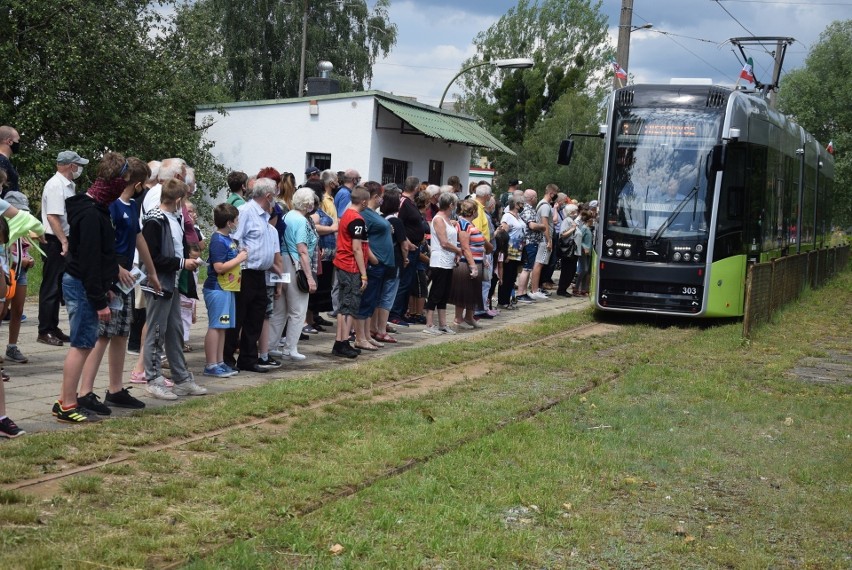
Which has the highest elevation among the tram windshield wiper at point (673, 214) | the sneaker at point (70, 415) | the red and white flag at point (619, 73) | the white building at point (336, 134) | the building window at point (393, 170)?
the red and white flag at point (619, 73)

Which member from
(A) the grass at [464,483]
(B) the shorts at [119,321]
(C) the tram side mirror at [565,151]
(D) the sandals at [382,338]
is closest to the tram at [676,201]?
Answer: (C) the tram side mirror at [565,151]

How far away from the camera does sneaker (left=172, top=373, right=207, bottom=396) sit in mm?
8922

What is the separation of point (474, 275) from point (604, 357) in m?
2.52

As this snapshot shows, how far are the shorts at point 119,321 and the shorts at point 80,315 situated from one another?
8.8 inches

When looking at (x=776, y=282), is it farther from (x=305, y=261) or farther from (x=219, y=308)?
(x=219, y=308)

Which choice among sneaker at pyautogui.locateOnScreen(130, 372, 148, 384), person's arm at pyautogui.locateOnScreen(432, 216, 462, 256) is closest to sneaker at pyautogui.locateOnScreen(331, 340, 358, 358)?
person's arm at pyautogui.locateOnScreen(432, 216, 462, 256)

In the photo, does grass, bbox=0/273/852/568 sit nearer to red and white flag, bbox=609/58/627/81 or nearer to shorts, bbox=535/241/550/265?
Result: shorts, bbox=535/241/550/265

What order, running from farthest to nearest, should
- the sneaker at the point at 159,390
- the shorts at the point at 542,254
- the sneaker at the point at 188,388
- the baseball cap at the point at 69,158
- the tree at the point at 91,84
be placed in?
the tree at the point at 91,84 < the shorts at the point at 542,254 < the baseball cap at the point at 69,158 < the sneaker at the point at 188,388 < the sneaker at the point at 159,390

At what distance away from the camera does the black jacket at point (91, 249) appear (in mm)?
7395

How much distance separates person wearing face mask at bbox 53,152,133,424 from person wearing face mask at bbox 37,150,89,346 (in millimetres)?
1849

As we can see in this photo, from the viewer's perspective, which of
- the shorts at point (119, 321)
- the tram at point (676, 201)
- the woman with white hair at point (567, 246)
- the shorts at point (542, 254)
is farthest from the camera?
the woman with white hair at point (567, 246)

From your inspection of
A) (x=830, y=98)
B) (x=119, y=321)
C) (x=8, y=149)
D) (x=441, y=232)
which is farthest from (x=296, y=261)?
(x=830, y=98)

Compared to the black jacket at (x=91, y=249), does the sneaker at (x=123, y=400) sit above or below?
below

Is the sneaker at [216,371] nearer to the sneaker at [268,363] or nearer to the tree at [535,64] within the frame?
the sneaker at [268,363]
